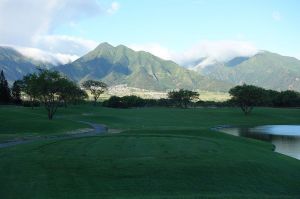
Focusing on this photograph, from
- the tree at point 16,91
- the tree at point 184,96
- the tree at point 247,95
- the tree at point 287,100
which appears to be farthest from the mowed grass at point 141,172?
the tree at point 184,96

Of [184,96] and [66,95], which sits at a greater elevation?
[184,96]

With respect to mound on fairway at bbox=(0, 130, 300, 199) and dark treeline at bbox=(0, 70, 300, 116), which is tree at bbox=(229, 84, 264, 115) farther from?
mound on fairway at bbox=(0, 130, 300, 199)

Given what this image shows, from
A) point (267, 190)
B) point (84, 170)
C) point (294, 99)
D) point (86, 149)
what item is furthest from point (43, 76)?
point (294, 99)

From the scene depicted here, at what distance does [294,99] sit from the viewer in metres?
184

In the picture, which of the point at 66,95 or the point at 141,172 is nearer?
the point at 141,172

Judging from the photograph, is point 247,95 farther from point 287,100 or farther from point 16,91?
point 16,91

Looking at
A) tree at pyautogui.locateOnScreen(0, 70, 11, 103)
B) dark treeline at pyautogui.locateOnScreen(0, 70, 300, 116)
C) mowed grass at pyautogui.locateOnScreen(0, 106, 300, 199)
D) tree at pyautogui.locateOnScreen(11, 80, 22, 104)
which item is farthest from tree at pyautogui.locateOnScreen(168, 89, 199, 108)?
mowed grass at pyautogui.locateOnScreen(0, 106, 300, 199)

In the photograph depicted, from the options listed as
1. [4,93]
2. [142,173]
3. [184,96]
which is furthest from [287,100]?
[142,173]

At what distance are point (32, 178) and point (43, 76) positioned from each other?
2685 inches

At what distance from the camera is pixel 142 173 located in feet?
87.9

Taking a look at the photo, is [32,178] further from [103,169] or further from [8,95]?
[8,95]

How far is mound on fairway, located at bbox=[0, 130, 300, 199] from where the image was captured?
75.6ft

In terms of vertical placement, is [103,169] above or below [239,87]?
below

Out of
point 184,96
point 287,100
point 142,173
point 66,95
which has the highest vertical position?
point 184,96
